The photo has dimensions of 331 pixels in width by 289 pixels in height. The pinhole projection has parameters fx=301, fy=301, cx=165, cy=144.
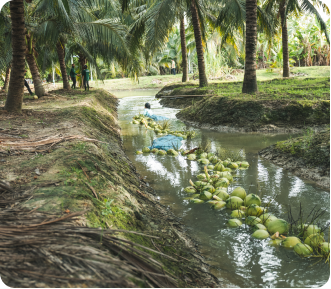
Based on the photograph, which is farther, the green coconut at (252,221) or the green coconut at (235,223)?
the green coconut at (235,223)

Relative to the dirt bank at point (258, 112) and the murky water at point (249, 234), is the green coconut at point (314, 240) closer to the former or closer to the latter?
the murky water at point (249, 234)

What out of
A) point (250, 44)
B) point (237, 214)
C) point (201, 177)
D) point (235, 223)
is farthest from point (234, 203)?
point (250, 44)

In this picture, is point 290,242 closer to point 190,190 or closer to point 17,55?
point 190,190

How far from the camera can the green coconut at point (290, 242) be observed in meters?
2.25

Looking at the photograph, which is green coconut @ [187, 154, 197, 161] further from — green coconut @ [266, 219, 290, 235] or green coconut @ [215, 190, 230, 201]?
green coconut @ [266, 219, 290, 235]

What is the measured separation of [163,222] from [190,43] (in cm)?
2681

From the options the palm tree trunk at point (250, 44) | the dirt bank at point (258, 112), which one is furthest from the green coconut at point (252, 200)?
the palm tree trunk at point (250, 44)

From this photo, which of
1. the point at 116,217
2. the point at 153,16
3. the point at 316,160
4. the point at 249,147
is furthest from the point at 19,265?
the point at 153,16

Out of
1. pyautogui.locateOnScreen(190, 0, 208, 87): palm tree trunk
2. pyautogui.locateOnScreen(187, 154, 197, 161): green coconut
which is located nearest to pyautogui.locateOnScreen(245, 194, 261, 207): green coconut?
pyautogui.locateOnScreen(187, 154, 197, 161): green coconut

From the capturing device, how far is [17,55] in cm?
714

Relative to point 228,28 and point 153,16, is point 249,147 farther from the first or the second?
point 228,28

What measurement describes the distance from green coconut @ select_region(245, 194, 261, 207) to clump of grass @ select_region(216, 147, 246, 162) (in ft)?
6.55

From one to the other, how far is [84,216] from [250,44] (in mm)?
8154

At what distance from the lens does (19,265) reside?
1.70 metres
